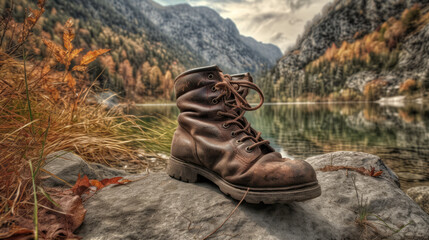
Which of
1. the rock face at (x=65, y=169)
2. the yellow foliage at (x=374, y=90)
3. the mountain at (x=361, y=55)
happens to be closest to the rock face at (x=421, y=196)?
the rock face at (x=65, y=169)

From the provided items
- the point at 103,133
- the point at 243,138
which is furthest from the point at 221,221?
the point at 103,133

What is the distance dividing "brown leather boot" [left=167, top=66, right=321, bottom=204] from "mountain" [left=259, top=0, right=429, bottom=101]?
53.7m

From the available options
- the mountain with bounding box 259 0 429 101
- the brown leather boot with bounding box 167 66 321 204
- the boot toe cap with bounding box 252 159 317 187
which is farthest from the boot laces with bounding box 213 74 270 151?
the mountain with bounding box 259 0 429 101

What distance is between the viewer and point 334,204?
1.78 metres

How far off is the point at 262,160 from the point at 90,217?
42.8 inches

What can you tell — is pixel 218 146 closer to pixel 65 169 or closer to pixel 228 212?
pixel 228 212

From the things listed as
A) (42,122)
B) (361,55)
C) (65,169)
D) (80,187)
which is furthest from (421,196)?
(361,55)

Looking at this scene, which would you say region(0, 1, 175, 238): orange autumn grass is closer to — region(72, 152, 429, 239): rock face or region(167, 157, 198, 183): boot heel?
region(72, 152, 429, 239): rock face

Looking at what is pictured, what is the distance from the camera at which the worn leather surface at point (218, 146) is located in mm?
1333

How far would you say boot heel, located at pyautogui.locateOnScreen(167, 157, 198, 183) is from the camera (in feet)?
5.89

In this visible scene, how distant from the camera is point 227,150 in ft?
5.08

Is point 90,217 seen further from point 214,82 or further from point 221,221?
point 214,82

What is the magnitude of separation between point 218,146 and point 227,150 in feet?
0.27

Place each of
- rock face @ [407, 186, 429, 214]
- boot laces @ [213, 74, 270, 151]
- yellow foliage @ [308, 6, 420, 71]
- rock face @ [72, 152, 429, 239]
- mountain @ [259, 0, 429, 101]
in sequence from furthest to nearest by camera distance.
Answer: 1. yellow foliage @ [308, 6, 420, 71]
2. mountain @ [259, 0, 429, 101]
3. rock face @ [407, 186, 429, 214]
4. boot laces @ [213, 74, 270, 151]
5. rock face @ [72, 152, 429, 239]
